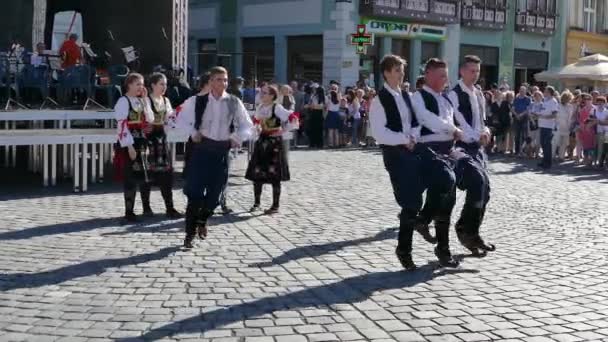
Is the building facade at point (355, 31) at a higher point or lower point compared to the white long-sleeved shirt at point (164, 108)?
higher

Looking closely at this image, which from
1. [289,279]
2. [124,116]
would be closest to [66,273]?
[289,279]

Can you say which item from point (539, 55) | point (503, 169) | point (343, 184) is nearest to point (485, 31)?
point (539, 55)

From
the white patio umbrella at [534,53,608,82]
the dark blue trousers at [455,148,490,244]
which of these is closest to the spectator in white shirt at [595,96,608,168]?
the white patio umbrella at [534,53,608,82]

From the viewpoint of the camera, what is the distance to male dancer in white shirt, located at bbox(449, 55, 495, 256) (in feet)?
23.5

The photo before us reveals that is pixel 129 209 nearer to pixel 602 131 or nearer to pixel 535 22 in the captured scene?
pixel 602 131

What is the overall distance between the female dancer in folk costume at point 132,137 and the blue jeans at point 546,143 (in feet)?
34.1

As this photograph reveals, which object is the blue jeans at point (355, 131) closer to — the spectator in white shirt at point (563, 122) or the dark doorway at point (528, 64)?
the spectator in white shirt at point (563, 122)

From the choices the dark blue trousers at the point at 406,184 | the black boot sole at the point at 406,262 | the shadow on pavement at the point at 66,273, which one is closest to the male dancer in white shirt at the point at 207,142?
the shadow on pavement at the point at 66,273

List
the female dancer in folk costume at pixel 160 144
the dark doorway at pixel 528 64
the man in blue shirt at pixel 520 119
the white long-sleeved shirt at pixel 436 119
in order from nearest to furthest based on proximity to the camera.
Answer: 1. the white long-sleeved shirt at pixel 436 119
2. the female dancer in folk costume at pixel 160 144
3. the man in blue shirt at pixel 520 119
4. the dark doorway at pixel 528 64

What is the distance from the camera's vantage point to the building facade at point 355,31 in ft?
90.0

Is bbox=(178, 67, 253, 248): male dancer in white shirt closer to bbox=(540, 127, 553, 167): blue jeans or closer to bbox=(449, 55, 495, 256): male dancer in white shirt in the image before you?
bbox=(449, 55, 495, 256): male dancer in white shirt

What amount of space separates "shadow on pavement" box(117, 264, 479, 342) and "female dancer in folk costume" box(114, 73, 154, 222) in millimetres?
3507

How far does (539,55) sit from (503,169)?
72.7 ft

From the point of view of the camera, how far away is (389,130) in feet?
21.7
